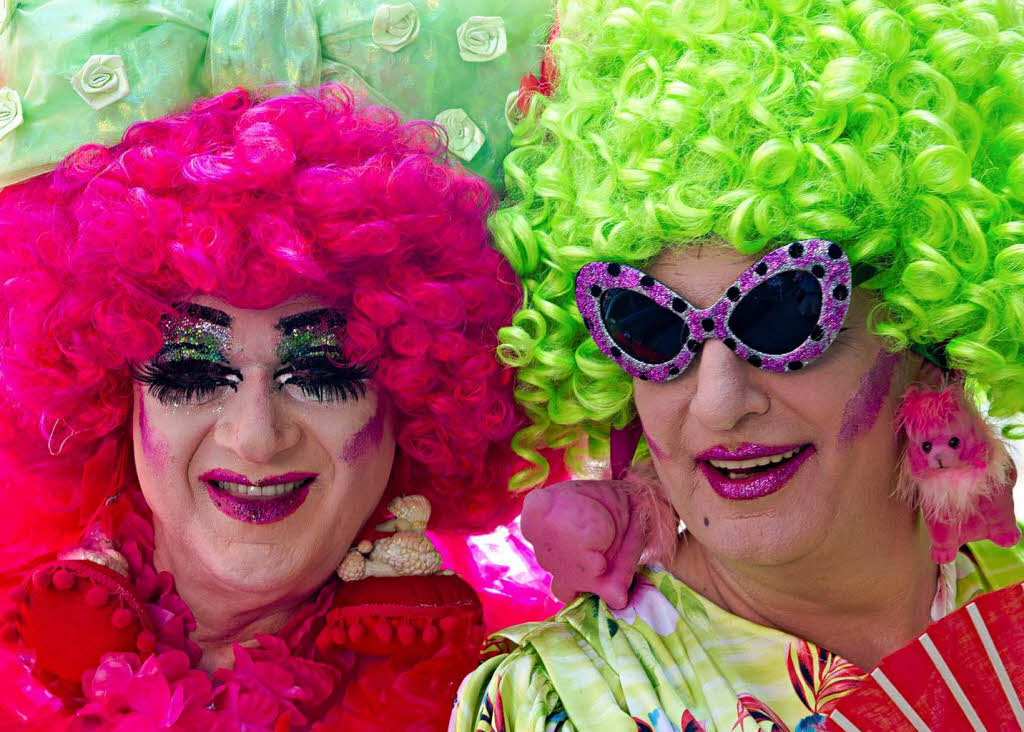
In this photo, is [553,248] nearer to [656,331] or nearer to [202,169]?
[656,331]

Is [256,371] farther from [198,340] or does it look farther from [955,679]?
[955,679]

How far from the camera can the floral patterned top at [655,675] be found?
230 cm

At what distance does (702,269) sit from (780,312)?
17 centimetres

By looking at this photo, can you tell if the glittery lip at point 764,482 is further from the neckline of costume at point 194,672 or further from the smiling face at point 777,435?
the neckline of costume at point 194,672

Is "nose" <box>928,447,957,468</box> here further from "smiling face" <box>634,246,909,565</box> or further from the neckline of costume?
the neckline of costume

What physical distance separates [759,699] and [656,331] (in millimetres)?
676

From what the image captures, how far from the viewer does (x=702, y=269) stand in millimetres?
2311

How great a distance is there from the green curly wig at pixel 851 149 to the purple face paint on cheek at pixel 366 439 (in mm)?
611

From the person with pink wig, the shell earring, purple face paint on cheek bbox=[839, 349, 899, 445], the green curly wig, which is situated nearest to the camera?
the green curly wig

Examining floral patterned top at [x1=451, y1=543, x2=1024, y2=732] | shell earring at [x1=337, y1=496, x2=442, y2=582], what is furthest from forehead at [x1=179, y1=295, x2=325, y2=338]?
floral patterned top at [x1=451, y1=543, x2=1024, y2=732]

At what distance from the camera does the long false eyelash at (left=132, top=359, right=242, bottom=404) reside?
2.60 metres

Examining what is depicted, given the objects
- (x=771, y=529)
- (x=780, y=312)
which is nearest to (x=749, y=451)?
(x=771, y=529)

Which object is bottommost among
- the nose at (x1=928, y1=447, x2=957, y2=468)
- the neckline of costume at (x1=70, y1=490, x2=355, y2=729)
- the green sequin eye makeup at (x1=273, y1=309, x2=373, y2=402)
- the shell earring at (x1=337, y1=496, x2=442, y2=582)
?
the neckline of costume at (x1=70, y1=490, x2=355, y2=729)

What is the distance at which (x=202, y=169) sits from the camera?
248cm
